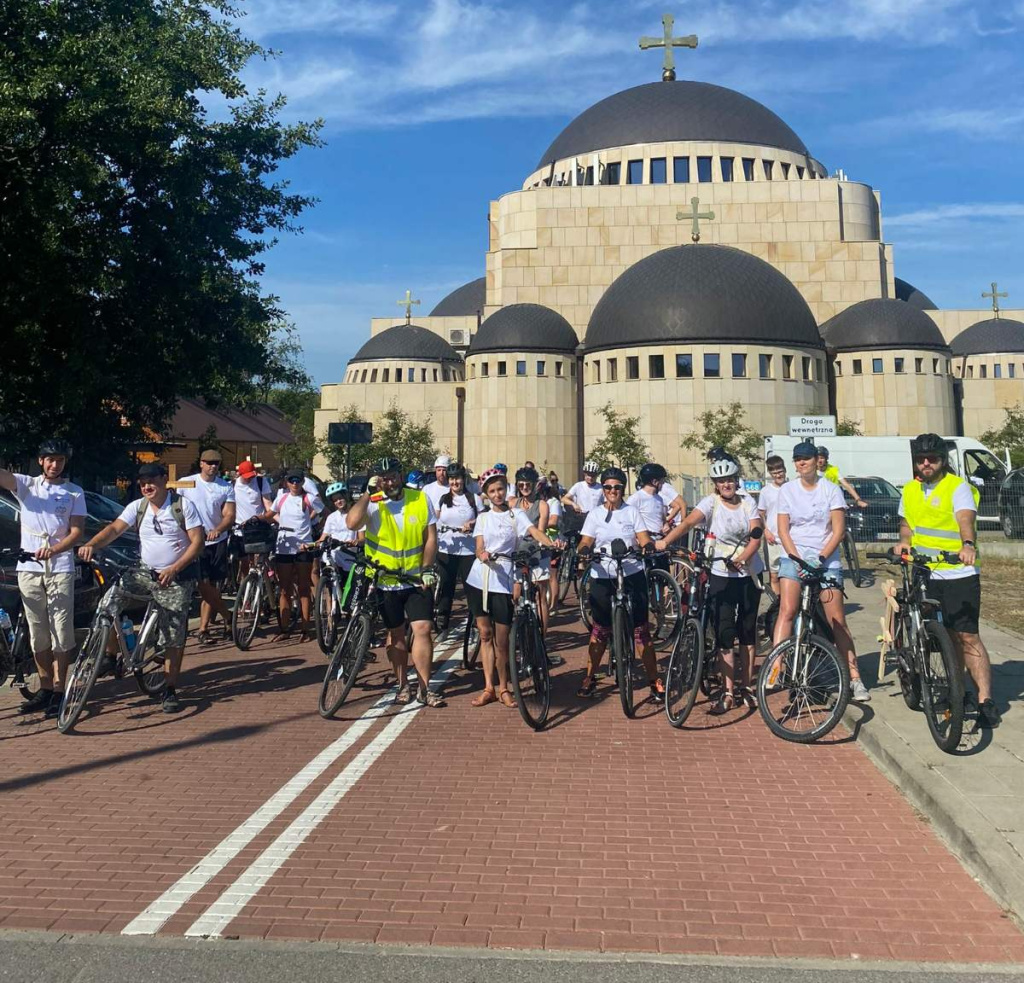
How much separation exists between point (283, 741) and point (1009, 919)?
4638mm

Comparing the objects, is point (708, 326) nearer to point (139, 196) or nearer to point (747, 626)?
point (139, 196)

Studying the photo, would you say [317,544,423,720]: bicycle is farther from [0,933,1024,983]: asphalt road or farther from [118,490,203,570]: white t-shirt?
[0,933,1024,983]: asphalt road

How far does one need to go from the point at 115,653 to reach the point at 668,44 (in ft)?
239

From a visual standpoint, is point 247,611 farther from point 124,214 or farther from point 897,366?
point 897,366

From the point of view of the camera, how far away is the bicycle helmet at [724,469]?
7.82 m

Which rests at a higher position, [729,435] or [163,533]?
[729,435]

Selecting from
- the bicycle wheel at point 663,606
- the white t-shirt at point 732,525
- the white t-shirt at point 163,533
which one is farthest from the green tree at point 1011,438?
the white t-shirt at point 163,533

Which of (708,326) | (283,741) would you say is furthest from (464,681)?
(708,326)

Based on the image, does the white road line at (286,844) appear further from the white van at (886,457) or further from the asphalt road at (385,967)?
the white van at (886,457)

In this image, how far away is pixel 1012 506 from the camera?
22.1 metres

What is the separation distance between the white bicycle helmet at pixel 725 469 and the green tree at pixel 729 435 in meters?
36.7

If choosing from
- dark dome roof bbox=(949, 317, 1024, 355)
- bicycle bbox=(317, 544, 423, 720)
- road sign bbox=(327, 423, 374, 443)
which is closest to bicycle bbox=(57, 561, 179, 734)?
bicycle bbox=(317, 544, 423, 720)

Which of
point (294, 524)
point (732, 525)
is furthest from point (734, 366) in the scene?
point (732, 525)

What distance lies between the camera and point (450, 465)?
11320mm
